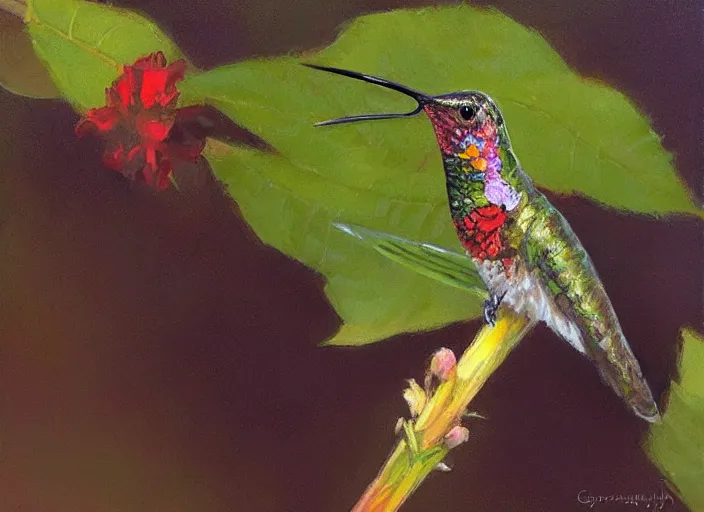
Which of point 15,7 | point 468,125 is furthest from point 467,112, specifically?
point 15,7

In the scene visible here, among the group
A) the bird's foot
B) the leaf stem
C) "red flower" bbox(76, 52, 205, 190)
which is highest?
the leaf stem

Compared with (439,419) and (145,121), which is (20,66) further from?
(439,419)

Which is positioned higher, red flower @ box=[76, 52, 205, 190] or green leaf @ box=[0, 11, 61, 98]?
green leaf @ box=[0, 11, 61, 98]

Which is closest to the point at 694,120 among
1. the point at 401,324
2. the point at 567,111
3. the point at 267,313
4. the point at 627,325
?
the point at 567,111

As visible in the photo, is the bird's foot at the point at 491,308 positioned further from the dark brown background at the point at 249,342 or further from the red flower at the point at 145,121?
the red flower at the point at 145,121

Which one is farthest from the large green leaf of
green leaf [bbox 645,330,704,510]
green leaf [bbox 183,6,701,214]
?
green leaf [bbox 645,330,704,510]

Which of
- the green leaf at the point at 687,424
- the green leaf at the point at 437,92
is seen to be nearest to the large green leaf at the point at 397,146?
A: the green leaf at the point at 437,92

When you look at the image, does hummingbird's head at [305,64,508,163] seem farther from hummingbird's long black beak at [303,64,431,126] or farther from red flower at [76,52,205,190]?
red flower at [76,52,205,190]
